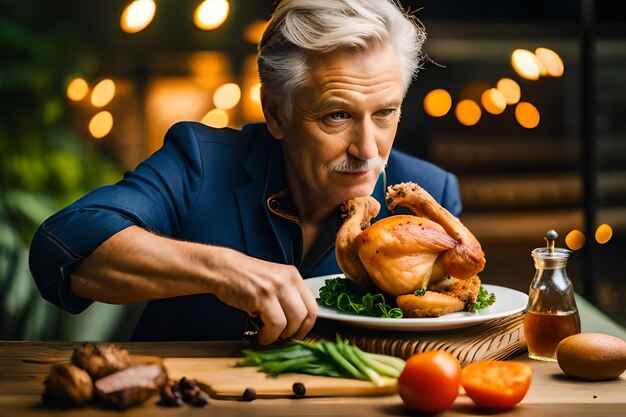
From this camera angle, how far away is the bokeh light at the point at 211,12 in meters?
4.75

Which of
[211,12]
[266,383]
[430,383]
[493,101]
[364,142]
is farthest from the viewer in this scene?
[493,101]

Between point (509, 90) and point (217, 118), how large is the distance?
167 centimetres

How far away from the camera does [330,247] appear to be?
260 cm

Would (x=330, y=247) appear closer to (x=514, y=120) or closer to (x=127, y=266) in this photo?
(x=127, y=266)

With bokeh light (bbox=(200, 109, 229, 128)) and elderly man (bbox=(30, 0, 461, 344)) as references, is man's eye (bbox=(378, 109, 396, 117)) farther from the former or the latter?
bokeh light (bbox=(200, 109, 229, 128))

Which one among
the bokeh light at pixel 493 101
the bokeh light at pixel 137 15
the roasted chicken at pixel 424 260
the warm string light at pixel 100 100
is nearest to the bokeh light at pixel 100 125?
the warm string light at pixel 100 100

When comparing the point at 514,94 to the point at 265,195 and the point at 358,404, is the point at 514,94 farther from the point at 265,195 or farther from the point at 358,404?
the point at 358,404

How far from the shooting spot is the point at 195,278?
6.30ft

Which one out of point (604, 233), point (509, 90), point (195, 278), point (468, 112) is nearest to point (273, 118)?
point (195, 278)

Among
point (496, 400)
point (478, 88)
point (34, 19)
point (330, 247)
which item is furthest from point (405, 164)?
point (34, 19)

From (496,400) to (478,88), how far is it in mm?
3642

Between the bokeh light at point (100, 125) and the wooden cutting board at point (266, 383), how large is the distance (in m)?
3.37

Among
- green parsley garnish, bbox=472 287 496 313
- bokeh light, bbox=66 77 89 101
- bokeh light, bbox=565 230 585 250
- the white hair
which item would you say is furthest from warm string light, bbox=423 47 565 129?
green parsley garnish, bbox=472 287 496 313

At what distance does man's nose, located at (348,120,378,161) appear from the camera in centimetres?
229
